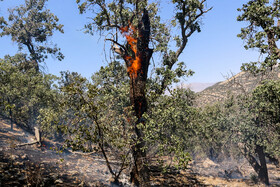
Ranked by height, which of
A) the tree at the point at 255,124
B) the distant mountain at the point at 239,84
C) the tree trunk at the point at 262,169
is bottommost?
the tree trunk at the point at 262,169

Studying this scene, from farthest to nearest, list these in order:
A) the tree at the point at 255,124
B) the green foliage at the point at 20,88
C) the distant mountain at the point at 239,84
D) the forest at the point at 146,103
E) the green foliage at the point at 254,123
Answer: the green foliage at the point at 20,88, the distant mountain at the point at 239,84, the tree at the point at 255,124, the green foliage at the point at 254,123, the forest at the point at 146,103

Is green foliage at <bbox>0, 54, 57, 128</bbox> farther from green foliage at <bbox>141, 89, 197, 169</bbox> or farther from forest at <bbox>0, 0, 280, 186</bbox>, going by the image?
green foliage at <bbox>141, 89, 197, 169</bbox>

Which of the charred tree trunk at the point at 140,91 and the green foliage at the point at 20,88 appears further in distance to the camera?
the green foliage at the point at 20,88

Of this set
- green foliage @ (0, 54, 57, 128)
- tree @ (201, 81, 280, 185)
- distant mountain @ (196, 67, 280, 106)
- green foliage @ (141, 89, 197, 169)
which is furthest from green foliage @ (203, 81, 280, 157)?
green foliage @ (0, 54, 57, 128)

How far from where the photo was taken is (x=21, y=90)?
18.8 metres

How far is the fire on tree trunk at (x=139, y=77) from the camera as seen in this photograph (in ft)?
30.3

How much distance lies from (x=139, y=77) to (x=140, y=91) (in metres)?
0.71

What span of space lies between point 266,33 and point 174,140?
711 cm

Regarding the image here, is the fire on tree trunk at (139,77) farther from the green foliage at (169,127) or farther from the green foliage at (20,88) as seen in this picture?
the green foliage at (20,88)

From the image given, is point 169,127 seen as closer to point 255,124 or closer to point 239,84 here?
point 239,84

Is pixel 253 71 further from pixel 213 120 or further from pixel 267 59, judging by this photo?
pixel 213 120

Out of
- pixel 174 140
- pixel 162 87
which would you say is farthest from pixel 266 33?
pixel 174 140

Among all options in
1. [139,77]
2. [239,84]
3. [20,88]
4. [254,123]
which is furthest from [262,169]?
[20,88]

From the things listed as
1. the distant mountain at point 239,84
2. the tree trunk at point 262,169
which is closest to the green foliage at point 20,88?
the distant mountain at point 239,84
